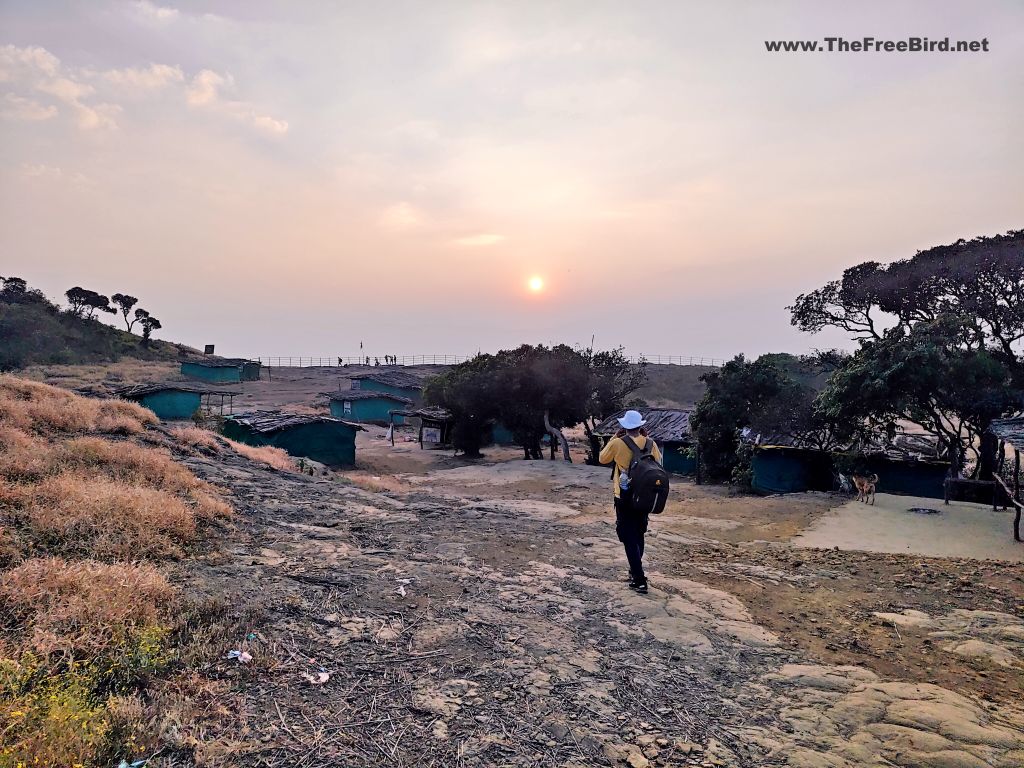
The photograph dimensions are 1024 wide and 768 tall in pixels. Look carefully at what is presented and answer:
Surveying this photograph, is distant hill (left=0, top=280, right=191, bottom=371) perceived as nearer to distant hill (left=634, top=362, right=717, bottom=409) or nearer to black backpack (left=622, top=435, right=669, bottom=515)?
distant hill (left=634, top=362, right=717, bottom=409)

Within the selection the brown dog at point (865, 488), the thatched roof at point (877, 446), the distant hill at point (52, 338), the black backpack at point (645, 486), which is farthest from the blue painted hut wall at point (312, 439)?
the distant hill at point (52, 338)

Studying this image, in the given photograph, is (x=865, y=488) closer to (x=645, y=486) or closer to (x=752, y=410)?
(x=752, y=410)

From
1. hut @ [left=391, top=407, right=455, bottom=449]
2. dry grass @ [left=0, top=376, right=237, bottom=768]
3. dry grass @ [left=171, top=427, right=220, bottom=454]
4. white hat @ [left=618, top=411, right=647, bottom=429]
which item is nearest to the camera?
dry grass @ [left=0, top=376, right=237, bottom=768]

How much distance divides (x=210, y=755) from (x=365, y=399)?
4510cm

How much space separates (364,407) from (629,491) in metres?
43.1

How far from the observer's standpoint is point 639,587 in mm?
6480

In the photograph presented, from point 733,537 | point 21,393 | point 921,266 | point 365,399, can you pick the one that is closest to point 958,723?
point 733,537

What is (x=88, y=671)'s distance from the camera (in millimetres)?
3568

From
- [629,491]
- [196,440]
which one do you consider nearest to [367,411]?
[196,440]

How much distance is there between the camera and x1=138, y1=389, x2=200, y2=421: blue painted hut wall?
1201 inches

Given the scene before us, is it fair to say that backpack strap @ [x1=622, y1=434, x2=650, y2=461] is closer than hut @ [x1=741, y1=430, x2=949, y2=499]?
Yes

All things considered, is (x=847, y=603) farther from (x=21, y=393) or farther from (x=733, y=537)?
(x=21, y=393)

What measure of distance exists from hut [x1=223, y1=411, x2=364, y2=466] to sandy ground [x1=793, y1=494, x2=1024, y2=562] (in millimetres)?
18589

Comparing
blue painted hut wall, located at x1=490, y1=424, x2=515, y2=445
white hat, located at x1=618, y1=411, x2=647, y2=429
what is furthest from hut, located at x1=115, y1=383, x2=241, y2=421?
white hat, located at x1=618, y1=411, x2=647, y2=429
